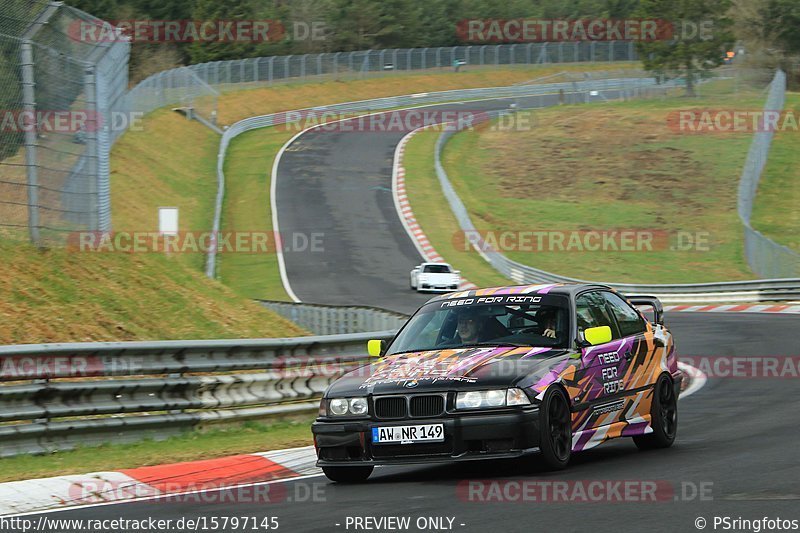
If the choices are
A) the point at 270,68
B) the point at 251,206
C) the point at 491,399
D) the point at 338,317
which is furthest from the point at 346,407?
the point at 270,68

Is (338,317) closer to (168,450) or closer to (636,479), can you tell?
(168,450)

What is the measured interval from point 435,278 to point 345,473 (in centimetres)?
2601

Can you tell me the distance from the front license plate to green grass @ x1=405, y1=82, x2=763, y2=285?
28.5 meters

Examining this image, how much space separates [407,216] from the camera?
46688 millimetres

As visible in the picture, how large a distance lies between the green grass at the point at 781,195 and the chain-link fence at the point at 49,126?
30772 millimetres

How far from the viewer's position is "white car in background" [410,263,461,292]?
3475 centimetres

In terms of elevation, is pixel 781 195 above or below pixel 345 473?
above

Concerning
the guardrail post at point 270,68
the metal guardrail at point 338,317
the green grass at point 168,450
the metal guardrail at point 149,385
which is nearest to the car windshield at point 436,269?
the metal guardrail at point 338,317

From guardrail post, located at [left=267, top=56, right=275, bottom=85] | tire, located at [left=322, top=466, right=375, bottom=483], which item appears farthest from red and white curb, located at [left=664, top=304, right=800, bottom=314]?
guardrail post, located at [left=267, top=56, right=275, bottom=85]

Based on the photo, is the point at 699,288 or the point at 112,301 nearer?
the point at 112,301

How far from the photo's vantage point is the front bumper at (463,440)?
8562 mm

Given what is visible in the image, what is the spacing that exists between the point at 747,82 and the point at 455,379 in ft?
248

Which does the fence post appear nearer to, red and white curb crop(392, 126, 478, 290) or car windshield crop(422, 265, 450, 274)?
red and white curb crop(392, 126, 478, 290)

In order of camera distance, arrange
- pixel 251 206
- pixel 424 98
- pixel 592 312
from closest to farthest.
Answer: pixel 592 312 → pixel 251 206 → pixel 424 98
